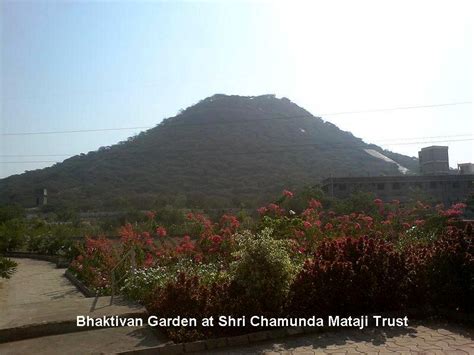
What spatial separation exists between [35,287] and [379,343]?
25.3ft

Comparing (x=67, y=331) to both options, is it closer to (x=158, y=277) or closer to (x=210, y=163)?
(x=158, y=277)

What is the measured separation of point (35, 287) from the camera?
31.2ft

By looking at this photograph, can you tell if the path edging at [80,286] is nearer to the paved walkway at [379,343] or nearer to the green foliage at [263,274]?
the green foliage at [263,274]

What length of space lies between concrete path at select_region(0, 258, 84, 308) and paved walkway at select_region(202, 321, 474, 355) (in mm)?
4177

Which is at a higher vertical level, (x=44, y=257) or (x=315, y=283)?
(x=315, y=283)

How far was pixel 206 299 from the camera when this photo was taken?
17.2ft

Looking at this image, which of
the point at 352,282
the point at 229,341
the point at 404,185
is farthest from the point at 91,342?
the point at 404,185

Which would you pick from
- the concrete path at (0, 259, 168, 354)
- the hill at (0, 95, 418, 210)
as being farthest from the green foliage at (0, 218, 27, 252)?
the hill at (0, 95, 418, 210)

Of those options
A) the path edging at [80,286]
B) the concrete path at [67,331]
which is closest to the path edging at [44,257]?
the path edging at [80,286]

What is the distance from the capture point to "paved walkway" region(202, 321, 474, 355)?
15.2 feet

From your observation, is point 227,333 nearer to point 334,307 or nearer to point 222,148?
point 334,307

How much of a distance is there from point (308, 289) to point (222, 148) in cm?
7313

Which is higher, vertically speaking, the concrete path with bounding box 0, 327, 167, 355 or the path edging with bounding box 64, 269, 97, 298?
the concrete path with bounding box 0, 327, 167, 355

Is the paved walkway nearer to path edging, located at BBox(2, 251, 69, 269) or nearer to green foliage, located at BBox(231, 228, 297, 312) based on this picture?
green foliage, located at BBox(231, 228, 297, 312)
